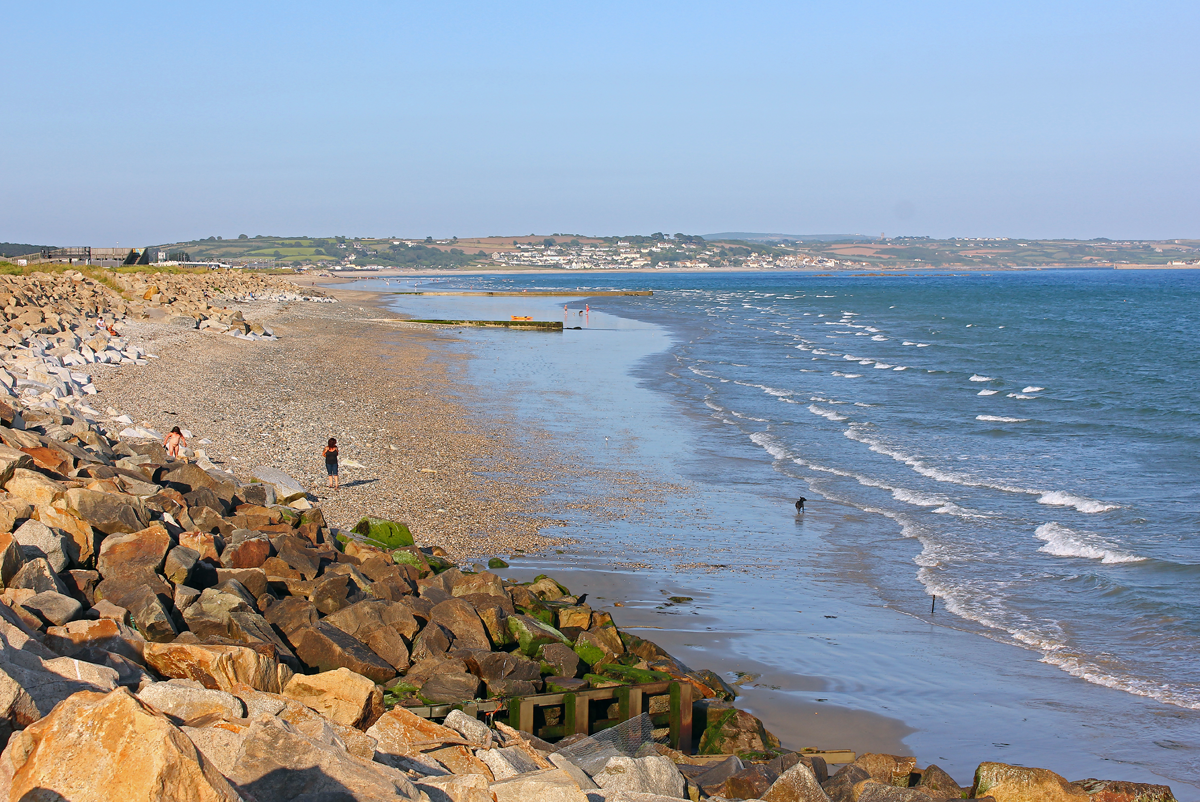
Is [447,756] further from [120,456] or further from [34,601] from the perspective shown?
[120,456]

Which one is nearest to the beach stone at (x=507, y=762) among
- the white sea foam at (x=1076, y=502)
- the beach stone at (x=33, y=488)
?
the beach stone at (x=33, y=488)

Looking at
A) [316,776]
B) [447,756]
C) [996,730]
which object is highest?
[316,776]

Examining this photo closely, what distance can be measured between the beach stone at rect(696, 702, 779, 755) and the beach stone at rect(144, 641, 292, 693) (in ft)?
11.5

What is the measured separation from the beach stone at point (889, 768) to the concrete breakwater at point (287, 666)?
1 cm

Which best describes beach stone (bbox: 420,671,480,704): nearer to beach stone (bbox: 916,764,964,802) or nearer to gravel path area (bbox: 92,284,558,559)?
beach stone (bbox: 916,764,964,802)

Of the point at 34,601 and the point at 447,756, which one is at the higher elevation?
the point at 34,601

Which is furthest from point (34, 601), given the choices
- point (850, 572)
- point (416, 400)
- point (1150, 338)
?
point (1150, 338)

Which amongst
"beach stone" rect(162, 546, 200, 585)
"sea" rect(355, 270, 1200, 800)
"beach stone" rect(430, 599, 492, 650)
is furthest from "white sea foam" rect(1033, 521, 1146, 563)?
"beach stone" rect(162, 546, 200, 585)

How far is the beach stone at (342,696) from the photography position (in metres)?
5.90

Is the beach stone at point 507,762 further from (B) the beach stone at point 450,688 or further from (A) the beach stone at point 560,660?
(A) the beach stone at point 560,660

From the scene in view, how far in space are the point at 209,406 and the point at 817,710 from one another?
1546cm

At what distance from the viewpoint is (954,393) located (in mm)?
31281

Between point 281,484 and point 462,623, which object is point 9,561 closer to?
point 462,623

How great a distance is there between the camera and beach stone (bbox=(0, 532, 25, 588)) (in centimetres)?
644
